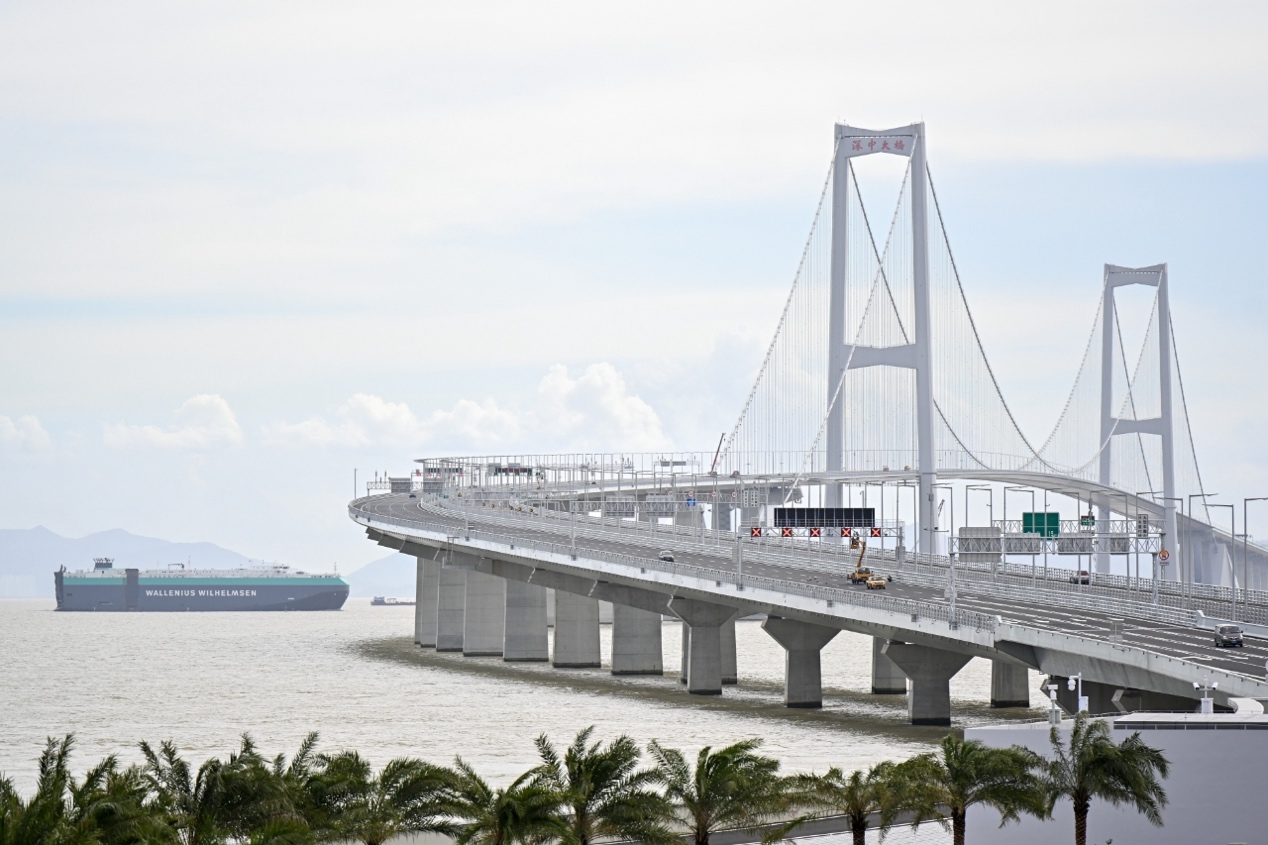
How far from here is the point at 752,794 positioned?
1113 inches

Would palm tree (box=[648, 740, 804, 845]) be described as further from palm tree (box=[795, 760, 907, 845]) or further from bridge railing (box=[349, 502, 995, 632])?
bridge railing (box=[349, 502, 995, 632])

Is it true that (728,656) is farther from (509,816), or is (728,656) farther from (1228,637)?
(509,816)

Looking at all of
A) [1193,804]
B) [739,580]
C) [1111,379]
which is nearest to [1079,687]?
[1193,804]

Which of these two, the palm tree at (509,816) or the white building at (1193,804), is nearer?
the palm tree at (509,816)

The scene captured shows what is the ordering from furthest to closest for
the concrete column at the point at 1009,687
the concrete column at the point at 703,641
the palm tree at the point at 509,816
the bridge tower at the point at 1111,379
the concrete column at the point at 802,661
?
the bridge tower at the point at 1111,379 < the concrete column at the point at 703,641 < the concrete column at the point at 802,661 < the concrete column at the point at 1009,687 < the palm tree at the point at 509,816

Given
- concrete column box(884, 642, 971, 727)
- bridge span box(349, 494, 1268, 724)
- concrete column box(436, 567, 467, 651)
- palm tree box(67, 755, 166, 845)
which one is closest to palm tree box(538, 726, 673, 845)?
palm tree box(67, 755, 166, 845)

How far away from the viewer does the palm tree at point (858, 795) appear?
2895 cm

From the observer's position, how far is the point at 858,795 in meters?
29.4

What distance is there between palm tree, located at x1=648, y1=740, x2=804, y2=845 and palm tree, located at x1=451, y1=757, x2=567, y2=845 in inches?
104

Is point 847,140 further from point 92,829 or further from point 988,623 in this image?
point 92,829

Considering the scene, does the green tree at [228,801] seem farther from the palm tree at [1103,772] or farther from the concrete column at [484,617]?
the concrete column at [484,617]

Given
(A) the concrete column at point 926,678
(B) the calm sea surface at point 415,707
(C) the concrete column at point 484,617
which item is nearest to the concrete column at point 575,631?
(B) the calm sea surface at point 415,707

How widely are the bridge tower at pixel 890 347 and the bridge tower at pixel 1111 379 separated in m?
29.0

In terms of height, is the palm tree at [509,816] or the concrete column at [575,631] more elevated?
the palm tree at [509,816]
